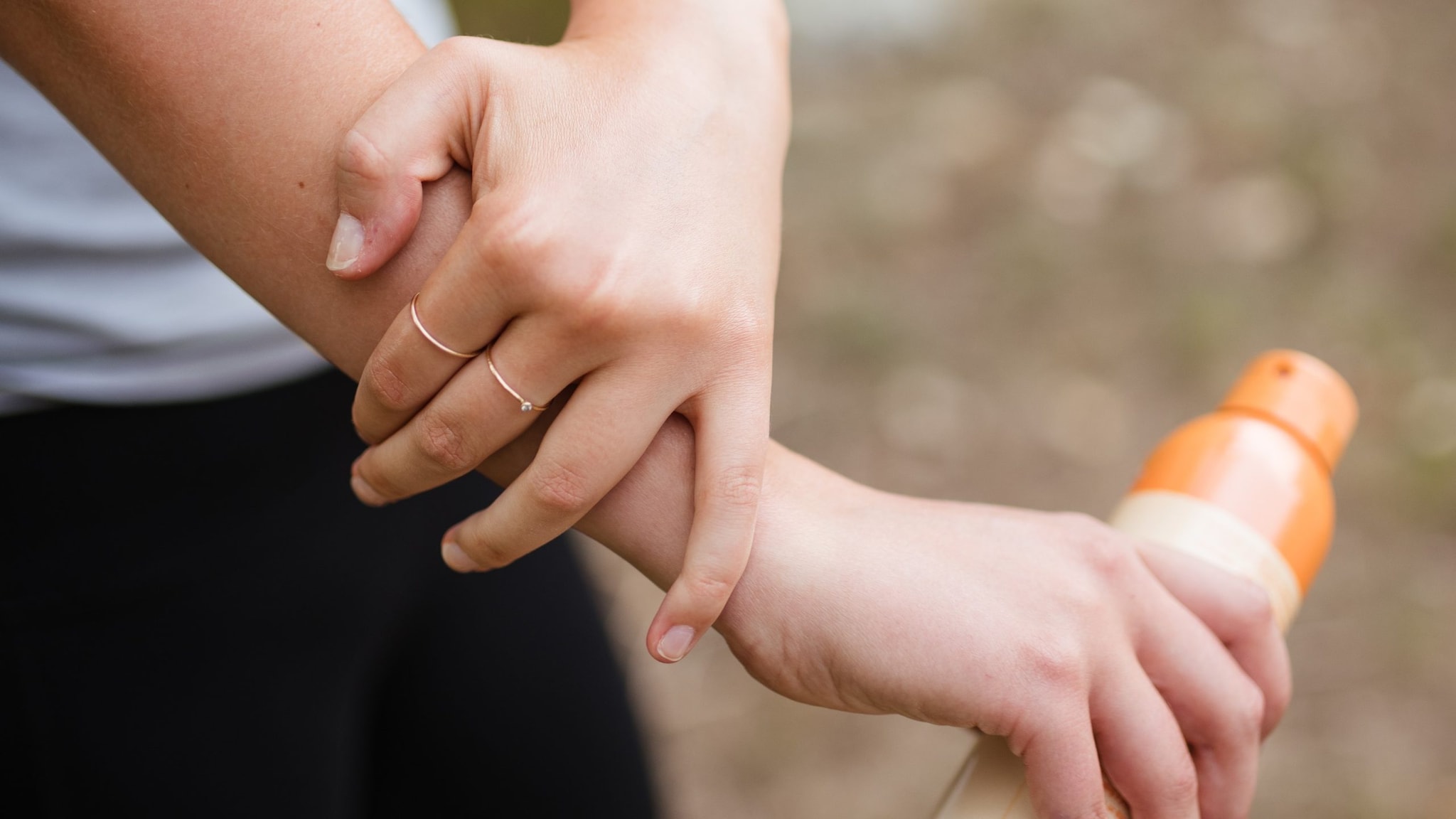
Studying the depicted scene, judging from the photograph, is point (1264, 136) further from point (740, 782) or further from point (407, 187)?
point (407, 187)

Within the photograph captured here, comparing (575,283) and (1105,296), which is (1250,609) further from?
(1105,296)

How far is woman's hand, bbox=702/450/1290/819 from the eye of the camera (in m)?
0.66

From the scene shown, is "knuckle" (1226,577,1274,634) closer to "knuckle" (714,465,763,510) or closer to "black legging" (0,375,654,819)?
"knuckle" (714,465,763,510)

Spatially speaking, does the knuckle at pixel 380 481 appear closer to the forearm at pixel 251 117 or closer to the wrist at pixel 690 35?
the forearm at pixel 251 117

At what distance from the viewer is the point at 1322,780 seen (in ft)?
5.90

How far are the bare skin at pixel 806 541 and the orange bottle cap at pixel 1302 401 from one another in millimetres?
146

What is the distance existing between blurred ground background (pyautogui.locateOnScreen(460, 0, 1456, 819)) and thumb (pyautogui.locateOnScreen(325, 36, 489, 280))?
127 cm

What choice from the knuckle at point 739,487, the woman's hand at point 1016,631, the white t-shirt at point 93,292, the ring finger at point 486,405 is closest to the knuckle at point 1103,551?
the woman's hand at point 1016,631

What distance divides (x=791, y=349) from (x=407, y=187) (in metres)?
1.70

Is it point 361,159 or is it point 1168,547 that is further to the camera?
point 1168,547

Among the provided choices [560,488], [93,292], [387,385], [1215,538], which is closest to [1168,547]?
[1215,538]

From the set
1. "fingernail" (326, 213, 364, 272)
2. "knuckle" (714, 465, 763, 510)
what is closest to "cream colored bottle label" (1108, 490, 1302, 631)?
"knuckle" (714, 465, 763, 510)

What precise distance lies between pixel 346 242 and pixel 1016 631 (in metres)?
0.45

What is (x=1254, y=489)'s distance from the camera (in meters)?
0.77
